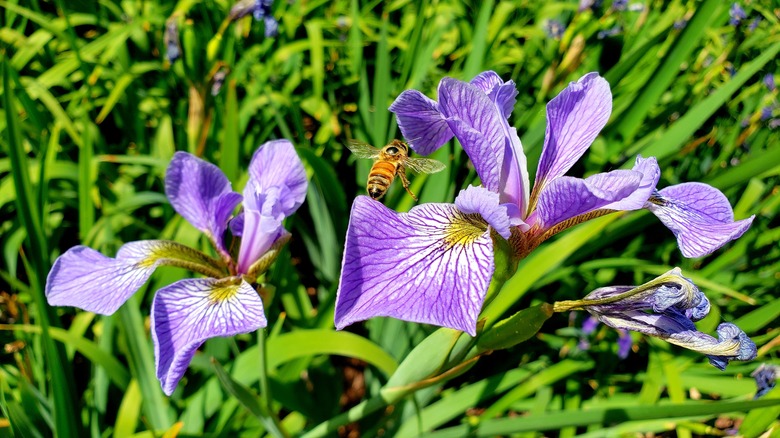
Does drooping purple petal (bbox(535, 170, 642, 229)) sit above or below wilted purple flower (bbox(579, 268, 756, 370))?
above

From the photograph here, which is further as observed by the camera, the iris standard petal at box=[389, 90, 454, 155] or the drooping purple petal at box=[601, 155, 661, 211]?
the iris standard petal at box=[389, 90, 454, 155]

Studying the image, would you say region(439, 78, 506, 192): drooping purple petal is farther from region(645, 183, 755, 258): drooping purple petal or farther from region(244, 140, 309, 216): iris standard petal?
region(244, 140, 309, 216): iris standard petal

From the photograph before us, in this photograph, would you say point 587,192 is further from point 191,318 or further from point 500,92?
point 191,318

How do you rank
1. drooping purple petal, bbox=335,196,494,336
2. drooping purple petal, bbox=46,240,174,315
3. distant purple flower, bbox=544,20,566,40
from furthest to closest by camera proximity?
1. distant purple flower, bbox=544,20,566,40
2. drooping purple petal, bbox=46,240,174,315
3. drooping purple petal, bbox=335,196,494,336

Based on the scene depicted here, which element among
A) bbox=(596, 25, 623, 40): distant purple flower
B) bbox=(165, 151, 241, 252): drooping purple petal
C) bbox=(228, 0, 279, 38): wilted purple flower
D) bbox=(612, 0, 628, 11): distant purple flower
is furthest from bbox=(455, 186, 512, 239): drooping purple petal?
bbox=(612, 0, 628, 11): distant purple flower

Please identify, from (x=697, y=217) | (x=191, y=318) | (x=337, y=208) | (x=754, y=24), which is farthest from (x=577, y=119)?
(x=754, y=24)

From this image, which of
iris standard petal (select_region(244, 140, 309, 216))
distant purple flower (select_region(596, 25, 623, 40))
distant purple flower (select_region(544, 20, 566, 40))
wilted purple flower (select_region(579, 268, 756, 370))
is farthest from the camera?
distant purple flower (select_region(544, 20, 566, 40))

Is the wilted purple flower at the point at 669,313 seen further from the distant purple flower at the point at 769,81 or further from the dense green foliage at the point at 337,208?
the distant purple flower at the point at 769,81
